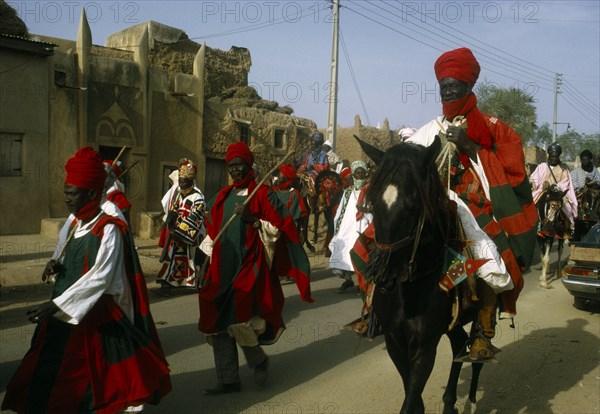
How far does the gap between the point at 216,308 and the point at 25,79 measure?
38.5 feet

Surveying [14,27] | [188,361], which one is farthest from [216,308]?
[14,27]

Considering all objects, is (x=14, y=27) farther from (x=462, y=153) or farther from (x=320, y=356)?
(x=462, y=153)

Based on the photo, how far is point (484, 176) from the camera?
4.79 meters

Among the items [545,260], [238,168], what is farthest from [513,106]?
[238,168]

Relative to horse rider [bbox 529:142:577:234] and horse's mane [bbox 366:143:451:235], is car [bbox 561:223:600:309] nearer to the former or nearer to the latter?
horse rider [bbox 529:142:577:234]

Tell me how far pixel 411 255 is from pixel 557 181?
1018 cm

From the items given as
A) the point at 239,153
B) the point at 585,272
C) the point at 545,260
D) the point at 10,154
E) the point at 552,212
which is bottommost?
the point at 545,260

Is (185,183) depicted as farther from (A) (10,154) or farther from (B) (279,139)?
(B) (279,139)

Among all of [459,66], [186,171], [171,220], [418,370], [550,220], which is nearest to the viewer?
[418,370]

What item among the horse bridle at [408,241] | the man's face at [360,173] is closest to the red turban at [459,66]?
the horse bridle at [408,241]

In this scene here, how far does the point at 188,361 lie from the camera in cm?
664

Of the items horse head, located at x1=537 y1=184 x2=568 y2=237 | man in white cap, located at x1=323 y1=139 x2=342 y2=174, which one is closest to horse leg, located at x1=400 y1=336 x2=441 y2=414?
horse head, located at x1=537 y1=184 x2=568 y2=237

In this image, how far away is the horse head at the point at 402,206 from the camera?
354cm

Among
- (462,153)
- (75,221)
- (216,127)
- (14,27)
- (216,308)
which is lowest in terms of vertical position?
(216,308)
